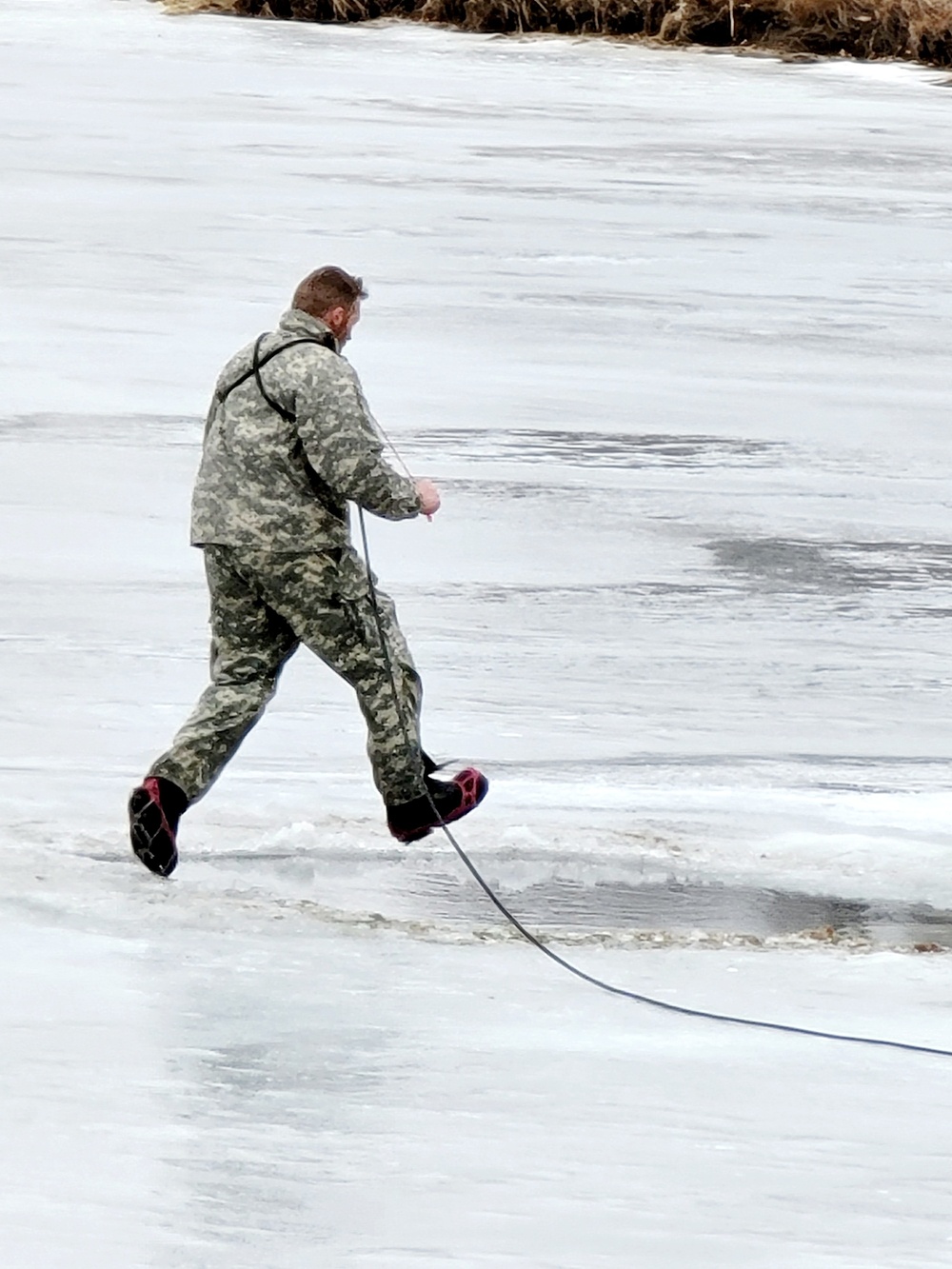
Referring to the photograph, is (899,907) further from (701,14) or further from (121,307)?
(701,14)

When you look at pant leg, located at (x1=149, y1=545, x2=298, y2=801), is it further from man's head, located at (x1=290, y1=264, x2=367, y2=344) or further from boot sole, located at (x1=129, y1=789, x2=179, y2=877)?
man's head, located at (x1=290, y1=264, x2=367, y2=344)

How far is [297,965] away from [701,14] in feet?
52.9

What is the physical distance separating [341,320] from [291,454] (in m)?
0.32

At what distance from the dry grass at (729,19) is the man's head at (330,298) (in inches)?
583

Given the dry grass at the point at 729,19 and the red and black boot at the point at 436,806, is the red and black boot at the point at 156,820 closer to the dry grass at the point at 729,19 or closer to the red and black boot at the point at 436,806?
the red and black boot at the point at 436,806

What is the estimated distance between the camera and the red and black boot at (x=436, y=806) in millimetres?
5465

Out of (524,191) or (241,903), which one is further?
(524,191)

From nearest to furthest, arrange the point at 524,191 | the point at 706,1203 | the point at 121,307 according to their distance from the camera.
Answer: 1. the point at 706,1203
2. the point at 121,307
3. the point at 524,191

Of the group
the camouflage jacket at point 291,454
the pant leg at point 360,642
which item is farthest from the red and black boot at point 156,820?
the camouflage jacket at point 291,454

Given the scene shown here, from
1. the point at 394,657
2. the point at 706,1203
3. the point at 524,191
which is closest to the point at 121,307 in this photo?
the point at 524,191

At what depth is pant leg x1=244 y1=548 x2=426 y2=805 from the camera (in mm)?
5211

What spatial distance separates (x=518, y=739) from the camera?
6.50 metres

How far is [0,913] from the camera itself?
5.16m

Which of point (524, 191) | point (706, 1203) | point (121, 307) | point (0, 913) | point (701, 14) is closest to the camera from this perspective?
point (706, 1203)
